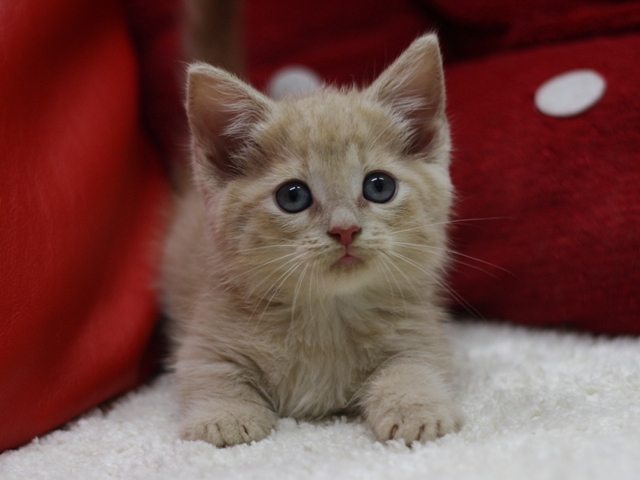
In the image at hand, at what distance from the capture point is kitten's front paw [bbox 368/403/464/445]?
3.24ft

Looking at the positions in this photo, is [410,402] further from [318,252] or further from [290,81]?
[290,81]

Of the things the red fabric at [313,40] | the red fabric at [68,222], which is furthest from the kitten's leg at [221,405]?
the red fabric at [313,40]

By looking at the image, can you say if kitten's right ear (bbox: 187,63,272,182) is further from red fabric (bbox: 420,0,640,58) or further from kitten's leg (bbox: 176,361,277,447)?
red fabric (bbox: 420,0,640,58)

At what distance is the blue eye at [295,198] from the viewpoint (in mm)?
1128

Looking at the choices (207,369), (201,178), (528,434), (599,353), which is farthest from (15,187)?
(599,353)

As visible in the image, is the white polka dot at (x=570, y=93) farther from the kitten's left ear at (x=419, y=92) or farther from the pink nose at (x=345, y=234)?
the pink nose at (x=345, y=234)

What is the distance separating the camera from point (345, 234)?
41.5 inches

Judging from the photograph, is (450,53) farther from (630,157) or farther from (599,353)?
(599,353)

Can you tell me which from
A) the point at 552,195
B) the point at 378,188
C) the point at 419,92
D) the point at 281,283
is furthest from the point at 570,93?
the point at 281,283

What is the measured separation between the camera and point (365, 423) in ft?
3.67

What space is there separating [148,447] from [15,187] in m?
0.53

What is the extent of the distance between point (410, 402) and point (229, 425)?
1.01ft

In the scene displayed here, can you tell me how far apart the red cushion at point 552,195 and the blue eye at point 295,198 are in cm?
57

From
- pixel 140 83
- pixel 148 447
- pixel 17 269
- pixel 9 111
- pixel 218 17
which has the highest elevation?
pixel 218 17
